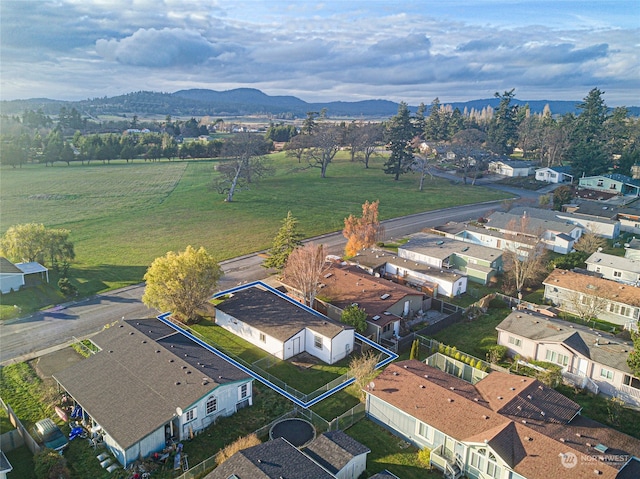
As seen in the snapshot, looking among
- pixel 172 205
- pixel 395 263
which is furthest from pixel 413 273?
pixel 172 205

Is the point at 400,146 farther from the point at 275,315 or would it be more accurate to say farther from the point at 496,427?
the point at 496,427

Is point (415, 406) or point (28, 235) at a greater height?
point (28, 235)

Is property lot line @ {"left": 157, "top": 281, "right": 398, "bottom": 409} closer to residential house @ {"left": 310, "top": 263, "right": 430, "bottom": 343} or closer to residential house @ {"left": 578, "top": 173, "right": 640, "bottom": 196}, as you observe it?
residential house @ {"left": 310, "top": 263, "right": 430, "bottom": 343}

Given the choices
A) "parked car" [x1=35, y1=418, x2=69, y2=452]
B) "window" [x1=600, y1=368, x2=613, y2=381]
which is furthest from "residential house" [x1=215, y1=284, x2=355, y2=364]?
"window" [x1=600, y1=368, x2=613, y2=381]

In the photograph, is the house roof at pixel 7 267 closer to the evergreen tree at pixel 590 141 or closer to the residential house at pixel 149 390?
the residential house at pixel 149 390

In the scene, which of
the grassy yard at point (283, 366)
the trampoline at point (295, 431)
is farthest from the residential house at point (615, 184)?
the trampoline at point (295, 431)

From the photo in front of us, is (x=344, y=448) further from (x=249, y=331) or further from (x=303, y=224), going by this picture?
(x=303, y=224)

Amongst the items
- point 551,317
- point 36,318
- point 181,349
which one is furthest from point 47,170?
point 551,317
